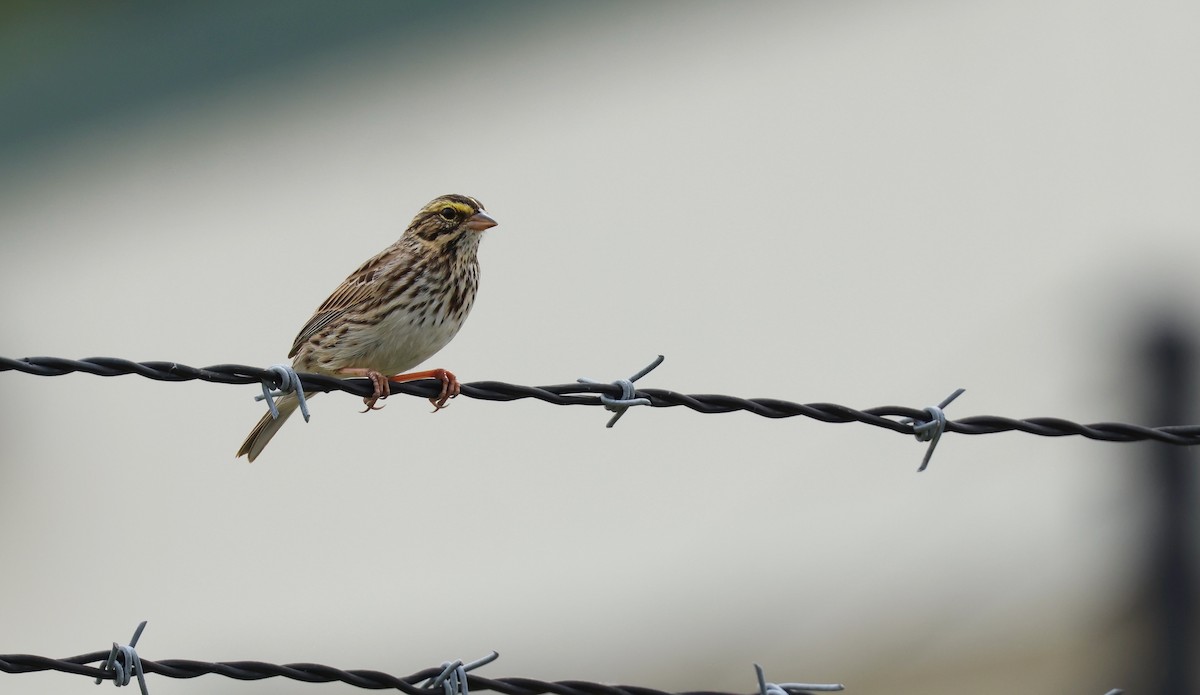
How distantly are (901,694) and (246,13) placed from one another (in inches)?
546

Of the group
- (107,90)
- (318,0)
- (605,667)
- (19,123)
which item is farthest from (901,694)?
(19,123)

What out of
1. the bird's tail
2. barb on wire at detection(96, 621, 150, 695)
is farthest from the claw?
barb on wire at detection(96, 621, 150, 695)

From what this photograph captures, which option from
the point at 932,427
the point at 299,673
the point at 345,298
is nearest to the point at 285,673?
the point at 299,673

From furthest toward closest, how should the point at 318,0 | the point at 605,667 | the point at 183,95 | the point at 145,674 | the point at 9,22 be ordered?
the point at 9,22, the point at 183,95, the point at 318,0, the point at 605,667, the point at 145,674

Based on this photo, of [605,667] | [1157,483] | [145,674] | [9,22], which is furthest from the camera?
[9,22]

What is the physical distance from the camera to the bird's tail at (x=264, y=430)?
729 centimetres

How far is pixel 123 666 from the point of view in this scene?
166 inches

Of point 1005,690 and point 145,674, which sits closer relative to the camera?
point 145,674

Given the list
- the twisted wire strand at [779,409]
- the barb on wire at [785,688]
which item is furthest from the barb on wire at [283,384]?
the barb on wire at [785,688]

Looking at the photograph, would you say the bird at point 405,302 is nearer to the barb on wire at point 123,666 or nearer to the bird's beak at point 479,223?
the bird's beak at point 479,223

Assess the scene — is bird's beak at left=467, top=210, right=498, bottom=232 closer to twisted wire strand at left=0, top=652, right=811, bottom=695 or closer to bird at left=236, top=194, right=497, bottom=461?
bird at left=236, top=194, right=497, bottom=461

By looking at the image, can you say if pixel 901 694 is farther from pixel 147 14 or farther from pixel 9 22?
pixel 9 22

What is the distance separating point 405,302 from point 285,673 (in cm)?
289

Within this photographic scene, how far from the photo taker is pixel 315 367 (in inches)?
286
